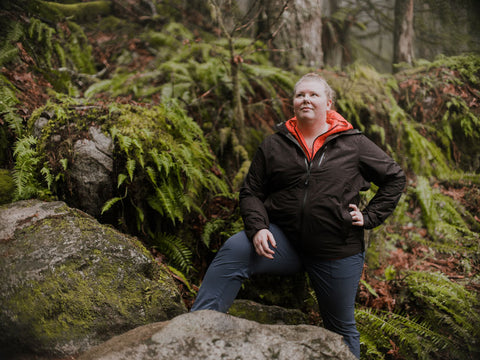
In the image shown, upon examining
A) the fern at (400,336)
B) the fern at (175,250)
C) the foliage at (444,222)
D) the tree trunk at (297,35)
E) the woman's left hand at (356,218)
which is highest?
the tree trunk at (297,35)

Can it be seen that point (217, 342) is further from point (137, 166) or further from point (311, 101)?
point (137, 166)

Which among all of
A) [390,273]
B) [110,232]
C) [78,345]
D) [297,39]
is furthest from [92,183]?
[297,39]

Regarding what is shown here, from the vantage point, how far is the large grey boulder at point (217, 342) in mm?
1569

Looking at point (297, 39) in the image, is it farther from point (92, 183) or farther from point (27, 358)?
point (27, 358)

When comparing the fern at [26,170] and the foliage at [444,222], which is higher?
the fern at [26,170]

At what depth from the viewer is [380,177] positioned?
251 centimetres

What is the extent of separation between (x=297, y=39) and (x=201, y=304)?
5637mm

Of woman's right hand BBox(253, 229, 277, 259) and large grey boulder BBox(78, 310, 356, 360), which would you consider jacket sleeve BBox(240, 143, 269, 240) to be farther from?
large grey boulder BBox(78, 310, 356, 360)

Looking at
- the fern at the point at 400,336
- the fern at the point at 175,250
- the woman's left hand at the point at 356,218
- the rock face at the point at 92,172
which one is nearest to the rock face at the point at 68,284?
the rock face at the point at 92,172

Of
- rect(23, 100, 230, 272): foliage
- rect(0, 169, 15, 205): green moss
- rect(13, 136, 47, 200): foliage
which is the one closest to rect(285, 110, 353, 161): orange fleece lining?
rect(23, 100, 230, 272): foliage

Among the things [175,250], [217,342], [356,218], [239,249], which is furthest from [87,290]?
[356,218]

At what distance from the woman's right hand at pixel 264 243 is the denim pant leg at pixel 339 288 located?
41 cm

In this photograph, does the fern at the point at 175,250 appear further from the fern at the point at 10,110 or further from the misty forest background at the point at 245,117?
the fern at the point at 10,110

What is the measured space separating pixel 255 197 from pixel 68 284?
1.50 meters
